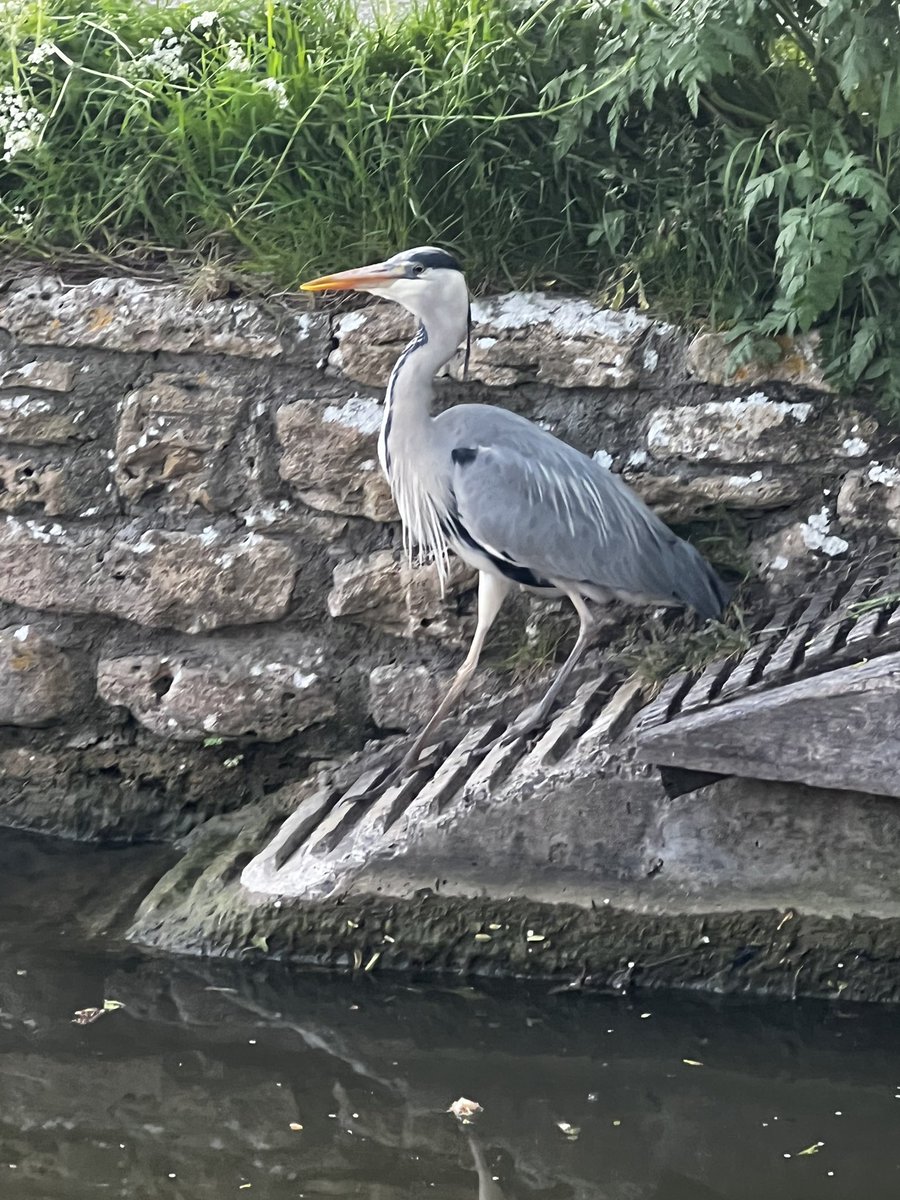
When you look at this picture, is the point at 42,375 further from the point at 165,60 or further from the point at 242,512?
the point at 165,60

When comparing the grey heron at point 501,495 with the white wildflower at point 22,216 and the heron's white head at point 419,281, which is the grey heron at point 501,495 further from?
the white wildflower at point 22,216

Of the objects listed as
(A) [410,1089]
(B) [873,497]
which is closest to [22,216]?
(B) [873,497]

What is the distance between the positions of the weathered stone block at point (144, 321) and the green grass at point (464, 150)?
11 cm

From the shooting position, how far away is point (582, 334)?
3432mm

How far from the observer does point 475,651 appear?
3.34m

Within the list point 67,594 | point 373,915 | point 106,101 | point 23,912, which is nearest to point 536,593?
point 373,915

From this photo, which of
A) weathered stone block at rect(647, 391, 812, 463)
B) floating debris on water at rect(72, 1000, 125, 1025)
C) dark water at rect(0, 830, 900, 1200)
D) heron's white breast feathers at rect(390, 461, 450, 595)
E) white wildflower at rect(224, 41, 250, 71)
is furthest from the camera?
white wildflower at rect(224, 41, 250, 71)

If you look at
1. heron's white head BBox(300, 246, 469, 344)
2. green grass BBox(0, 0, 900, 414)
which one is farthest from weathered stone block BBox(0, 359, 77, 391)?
heron's white head BBox(300, 246, 469, 344)

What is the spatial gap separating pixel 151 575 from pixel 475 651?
3.14 feet

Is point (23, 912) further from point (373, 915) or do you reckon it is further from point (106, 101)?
point (106, 101)

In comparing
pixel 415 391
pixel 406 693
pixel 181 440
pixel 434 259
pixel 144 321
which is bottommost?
pixel 406 693

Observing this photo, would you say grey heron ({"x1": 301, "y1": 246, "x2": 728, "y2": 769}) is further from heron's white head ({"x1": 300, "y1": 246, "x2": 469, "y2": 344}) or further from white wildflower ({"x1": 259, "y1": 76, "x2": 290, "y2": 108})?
white wildflower ({"x1": 259, "y1": 76, "x2": 290, "y2": 108})

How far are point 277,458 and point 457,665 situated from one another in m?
0.74

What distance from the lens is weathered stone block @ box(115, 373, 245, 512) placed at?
11.9 ft
